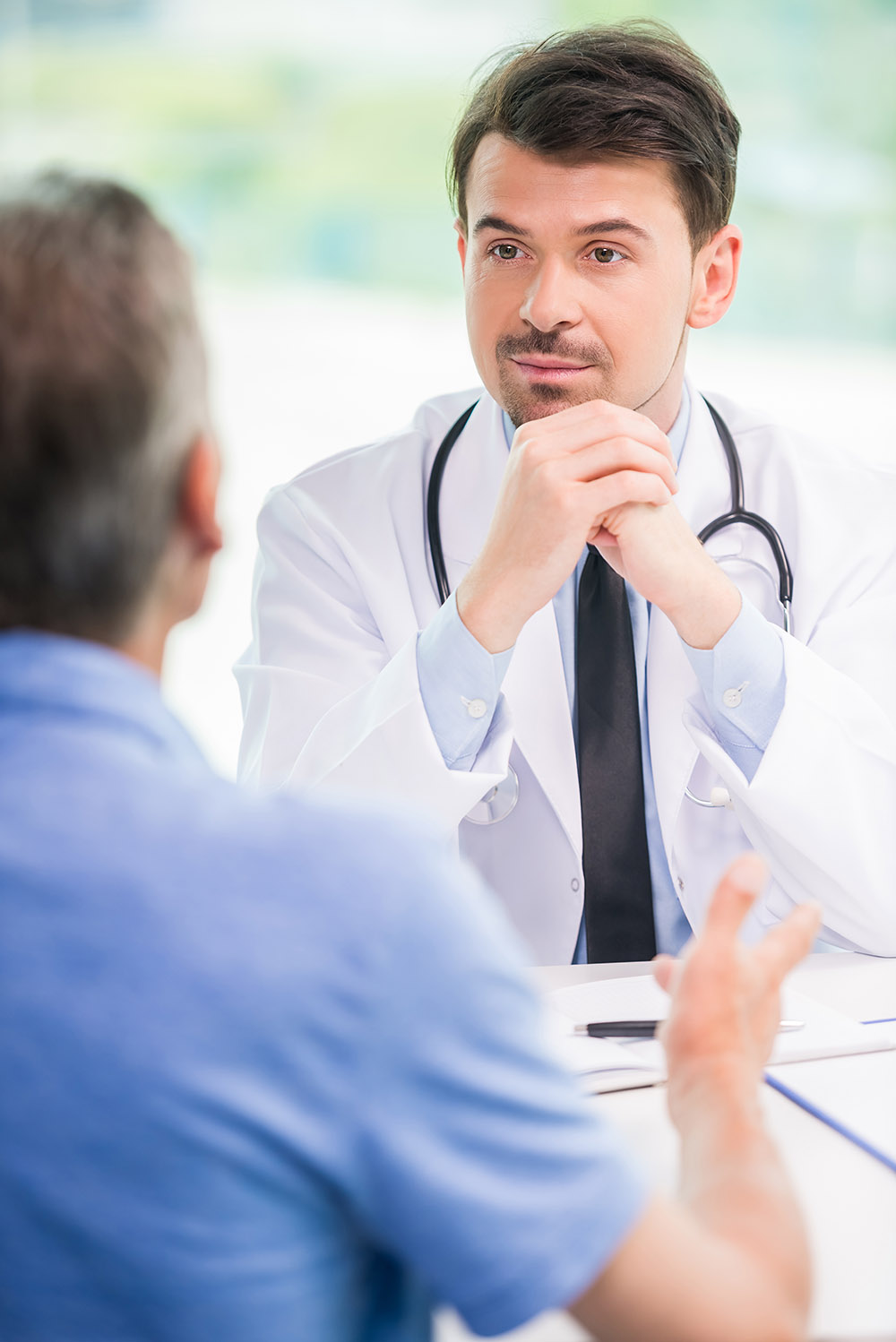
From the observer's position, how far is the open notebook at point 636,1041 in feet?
3.21

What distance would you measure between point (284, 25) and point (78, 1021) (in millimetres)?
4194

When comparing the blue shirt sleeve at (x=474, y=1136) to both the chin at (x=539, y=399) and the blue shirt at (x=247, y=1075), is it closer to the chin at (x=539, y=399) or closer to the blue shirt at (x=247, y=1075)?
the blue shirt at (x=247, y=1075)

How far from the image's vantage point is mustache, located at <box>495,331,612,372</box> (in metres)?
1.48

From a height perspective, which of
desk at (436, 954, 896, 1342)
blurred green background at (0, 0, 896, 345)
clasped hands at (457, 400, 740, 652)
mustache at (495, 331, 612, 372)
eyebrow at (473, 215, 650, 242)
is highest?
blurred green background at (0, 0, 896, 345)

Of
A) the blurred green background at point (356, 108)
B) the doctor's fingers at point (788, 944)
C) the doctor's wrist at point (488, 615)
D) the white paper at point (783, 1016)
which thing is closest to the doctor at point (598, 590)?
the doctor's wrist at point (488, 615)

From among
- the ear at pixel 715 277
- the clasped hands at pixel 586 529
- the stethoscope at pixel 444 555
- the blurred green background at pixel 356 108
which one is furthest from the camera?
the blurred green background at pixel 356 108

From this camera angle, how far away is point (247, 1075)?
0.51 meters

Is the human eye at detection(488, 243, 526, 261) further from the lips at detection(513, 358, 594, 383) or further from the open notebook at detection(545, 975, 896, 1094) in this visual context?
the open notebook at detection(545, 975, 896, 1094)

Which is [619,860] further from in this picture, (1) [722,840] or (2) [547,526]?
(2) [547,526]

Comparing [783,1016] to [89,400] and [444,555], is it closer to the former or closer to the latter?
[444,555]

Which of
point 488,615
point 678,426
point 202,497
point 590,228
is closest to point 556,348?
point 590,228

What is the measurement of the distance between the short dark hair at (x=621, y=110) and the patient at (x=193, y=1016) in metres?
1.01

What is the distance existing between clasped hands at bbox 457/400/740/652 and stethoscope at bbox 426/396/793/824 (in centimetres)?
16

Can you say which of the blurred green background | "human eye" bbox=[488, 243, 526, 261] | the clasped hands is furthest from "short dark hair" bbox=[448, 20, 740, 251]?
the blurred green background
